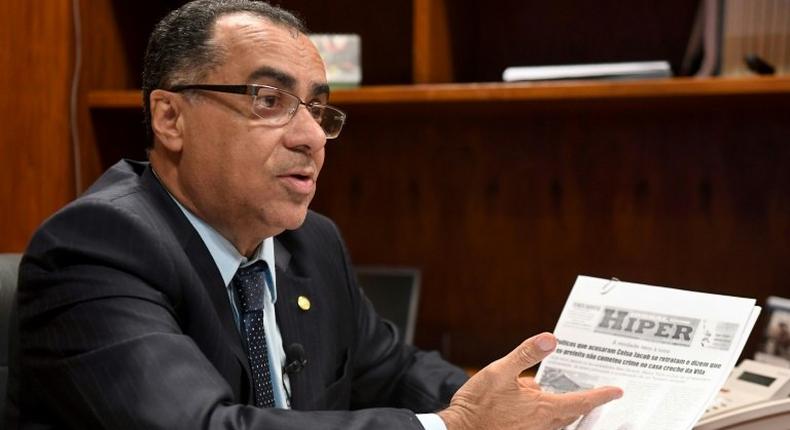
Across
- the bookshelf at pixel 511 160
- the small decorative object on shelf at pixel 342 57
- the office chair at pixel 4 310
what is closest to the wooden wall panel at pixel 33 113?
the bookshelf at pixel 511 160

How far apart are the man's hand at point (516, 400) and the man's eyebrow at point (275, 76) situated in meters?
0.54

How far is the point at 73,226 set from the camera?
4.01ft

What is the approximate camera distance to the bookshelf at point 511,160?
2.19 meters

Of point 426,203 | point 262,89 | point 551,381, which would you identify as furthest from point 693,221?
point 262,89

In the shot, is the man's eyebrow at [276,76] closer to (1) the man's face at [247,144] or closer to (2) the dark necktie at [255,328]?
(1) the man's face at [247,144]

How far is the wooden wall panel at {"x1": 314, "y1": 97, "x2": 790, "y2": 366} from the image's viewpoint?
7.25 ft

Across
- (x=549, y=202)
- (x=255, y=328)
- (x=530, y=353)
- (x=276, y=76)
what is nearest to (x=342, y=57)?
(x=549, y=202)

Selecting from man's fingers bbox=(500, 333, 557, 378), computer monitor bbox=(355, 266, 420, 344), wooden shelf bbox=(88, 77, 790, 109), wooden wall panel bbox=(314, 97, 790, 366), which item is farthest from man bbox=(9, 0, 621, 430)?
wooden wall panel bbox=(314, 97, 790, 366)

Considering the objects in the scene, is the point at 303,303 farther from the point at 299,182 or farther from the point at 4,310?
the point at 4,310

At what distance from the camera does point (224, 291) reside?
138 centimetres

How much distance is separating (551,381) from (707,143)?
3.86ft

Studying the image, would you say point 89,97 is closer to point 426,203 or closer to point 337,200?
point 337,200

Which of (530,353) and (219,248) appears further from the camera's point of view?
(219,248)

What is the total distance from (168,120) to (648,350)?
80 centimetres
